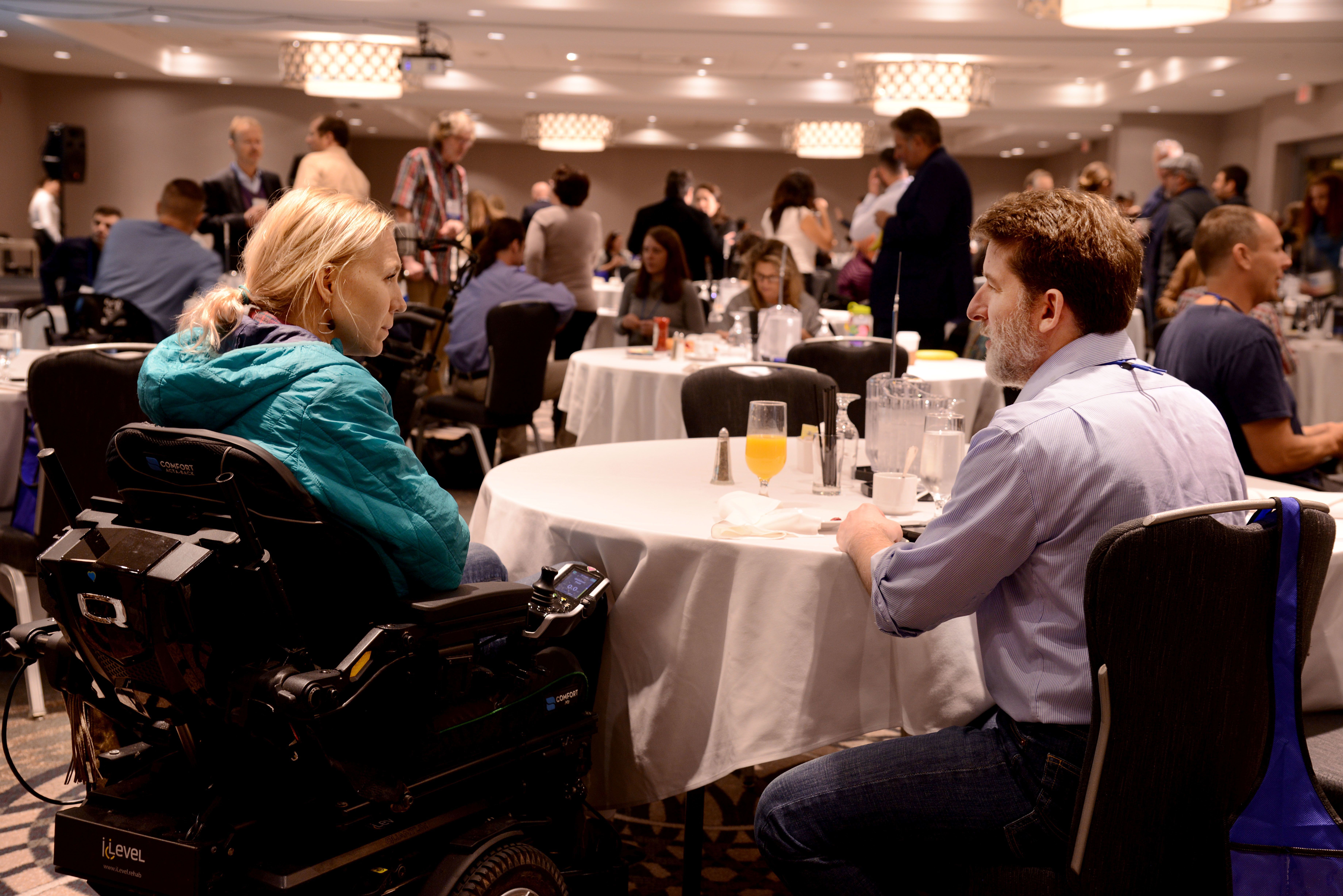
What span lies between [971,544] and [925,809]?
362mm

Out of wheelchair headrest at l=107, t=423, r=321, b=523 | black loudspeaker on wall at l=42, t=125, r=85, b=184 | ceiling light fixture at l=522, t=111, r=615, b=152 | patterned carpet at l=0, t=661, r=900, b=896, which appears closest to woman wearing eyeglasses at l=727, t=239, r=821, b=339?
patterned carpet at l=0, t=661, r=900, b=896

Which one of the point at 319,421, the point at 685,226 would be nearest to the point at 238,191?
the point at 685,226

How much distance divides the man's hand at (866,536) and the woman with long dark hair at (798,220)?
5.94m

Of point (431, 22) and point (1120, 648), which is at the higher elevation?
point (431, 22)

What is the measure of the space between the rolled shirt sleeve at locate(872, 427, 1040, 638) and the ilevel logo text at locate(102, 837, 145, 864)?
3.34 feet

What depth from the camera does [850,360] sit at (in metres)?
3.93

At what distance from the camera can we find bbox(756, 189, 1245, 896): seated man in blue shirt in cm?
143

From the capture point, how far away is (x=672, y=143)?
20891mm

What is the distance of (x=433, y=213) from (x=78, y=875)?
5.96 m

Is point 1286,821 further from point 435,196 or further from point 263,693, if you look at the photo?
point 435,196

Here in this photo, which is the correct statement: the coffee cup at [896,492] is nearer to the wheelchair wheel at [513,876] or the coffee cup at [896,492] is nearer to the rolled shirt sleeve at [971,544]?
the rolled shirt sleeve at [971,544]

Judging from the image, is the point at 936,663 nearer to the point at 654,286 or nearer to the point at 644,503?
the point at 644,503

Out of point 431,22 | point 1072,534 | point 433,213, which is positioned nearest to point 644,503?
point 1072,534

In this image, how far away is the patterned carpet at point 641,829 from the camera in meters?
2.24
